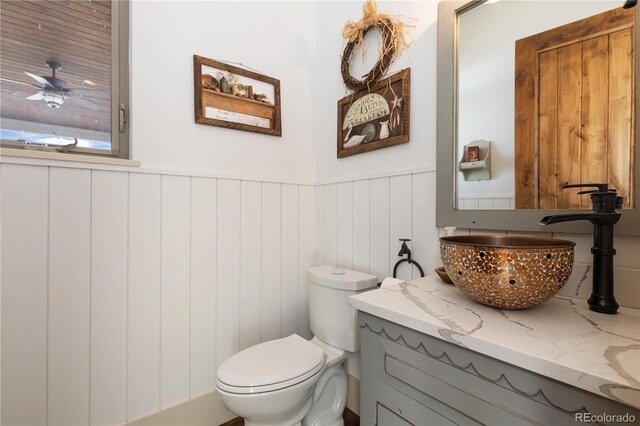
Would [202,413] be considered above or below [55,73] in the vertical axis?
below

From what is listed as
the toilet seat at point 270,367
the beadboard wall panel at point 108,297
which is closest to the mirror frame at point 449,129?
the toilet seat at point 270,367

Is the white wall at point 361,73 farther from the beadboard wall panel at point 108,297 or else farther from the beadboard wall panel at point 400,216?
the beadboard wall panel at point 108,297

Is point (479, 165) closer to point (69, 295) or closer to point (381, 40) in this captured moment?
point (381, 40)

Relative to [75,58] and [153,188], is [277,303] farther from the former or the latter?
[75,58]

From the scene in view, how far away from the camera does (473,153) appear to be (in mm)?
1057

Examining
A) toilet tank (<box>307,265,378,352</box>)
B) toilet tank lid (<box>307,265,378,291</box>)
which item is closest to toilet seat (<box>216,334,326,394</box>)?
toilet tank (<box>307,265,378,352</box>)

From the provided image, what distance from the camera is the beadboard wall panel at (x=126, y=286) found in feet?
3.43

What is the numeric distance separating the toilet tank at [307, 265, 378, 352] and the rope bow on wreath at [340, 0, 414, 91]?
97 cm

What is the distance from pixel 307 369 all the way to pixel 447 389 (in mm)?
623

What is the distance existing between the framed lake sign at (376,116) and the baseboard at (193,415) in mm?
1439

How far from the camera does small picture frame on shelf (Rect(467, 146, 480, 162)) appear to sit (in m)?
1.05

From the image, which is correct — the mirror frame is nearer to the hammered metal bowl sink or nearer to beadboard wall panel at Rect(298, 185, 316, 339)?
the hammered metal bowl sink

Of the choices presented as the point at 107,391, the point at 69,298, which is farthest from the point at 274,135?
the point at 107,391

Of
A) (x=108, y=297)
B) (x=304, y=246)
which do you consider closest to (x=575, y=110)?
(x=304, y=246)
